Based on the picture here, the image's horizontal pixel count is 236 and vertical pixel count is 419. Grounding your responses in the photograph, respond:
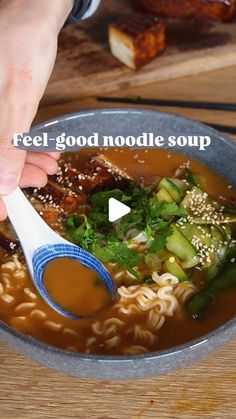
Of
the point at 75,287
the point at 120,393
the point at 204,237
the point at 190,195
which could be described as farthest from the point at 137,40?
the point at 120,393

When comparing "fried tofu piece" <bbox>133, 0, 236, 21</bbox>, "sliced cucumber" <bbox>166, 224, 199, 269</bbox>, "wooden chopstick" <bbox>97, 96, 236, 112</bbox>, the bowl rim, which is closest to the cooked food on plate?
"sliced cucumber" <bbox>166, 224, 199, 269</bbox>

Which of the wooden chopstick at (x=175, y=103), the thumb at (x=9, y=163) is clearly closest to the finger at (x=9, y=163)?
the thumb at (x=9, y=163)

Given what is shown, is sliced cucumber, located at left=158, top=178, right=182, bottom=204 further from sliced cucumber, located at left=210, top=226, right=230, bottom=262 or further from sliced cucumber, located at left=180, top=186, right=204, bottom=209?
sliced cucumber, located at left=210, top=226, right=230, bottom=262

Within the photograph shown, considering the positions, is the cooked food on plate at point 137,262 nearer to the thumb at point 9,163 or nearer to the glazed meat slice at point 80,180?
the glazed meat slice at point 80,180

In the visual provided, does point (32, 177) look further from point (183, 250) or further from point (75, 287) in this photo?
point (183, 250)

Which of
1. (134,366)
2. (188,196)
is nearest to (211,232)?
(188,196)

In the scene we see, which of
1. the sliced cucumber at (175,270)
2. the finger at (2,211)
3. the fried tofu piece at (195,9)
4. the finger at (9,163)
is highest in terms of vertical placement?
the finger at (9,163)

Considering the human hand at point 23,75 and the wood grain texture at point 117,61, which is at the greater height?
the human hand at point 23,75
